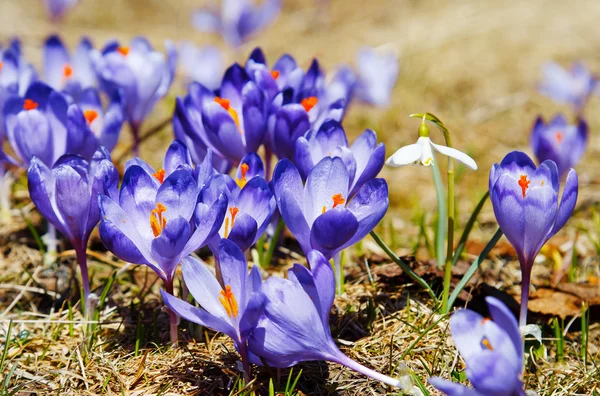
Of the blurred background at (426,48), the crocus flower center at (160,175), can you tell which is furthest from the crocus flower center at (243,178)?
the blurred background at (426,48)

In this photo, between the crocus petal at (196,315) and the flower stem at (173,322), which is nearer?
the crocus petal at (196,315)

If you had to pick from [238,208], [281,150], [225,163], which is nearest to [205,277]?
[238,208]

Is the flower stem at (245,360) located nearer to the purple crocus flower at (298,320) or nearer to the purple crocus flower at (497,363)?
the purple crocus flower at (298,320)

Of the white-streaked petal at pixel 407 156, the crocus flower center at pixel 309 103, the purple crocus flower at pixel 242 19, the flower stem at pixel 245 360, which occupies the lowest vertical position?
the flower stem at pixel 245 360

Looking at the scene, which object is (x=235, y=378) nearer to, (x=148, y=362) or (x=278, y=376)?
(x=278, y=376)

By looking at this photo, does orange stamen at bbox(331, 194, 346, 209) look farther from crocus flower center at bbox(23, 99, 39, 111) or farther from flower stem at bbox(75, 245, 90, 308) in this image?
crocus flower center at bbox(23, 99, 39, 111)

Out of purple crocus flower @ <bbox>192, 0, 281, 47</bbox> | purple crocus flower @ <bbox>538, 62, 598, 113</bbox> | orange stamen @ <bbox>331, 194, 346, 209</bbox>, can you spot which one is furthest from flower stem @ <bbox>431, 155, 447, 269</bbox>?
purple crocus flower @ <bbox>192, 0, 281, 47</bbox>

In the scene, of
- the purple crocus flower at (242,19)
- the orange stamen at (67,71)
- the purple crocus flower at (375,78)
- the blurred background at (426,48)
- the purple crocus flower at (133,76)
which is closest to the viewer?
the purple crocus flower at (133,76)
